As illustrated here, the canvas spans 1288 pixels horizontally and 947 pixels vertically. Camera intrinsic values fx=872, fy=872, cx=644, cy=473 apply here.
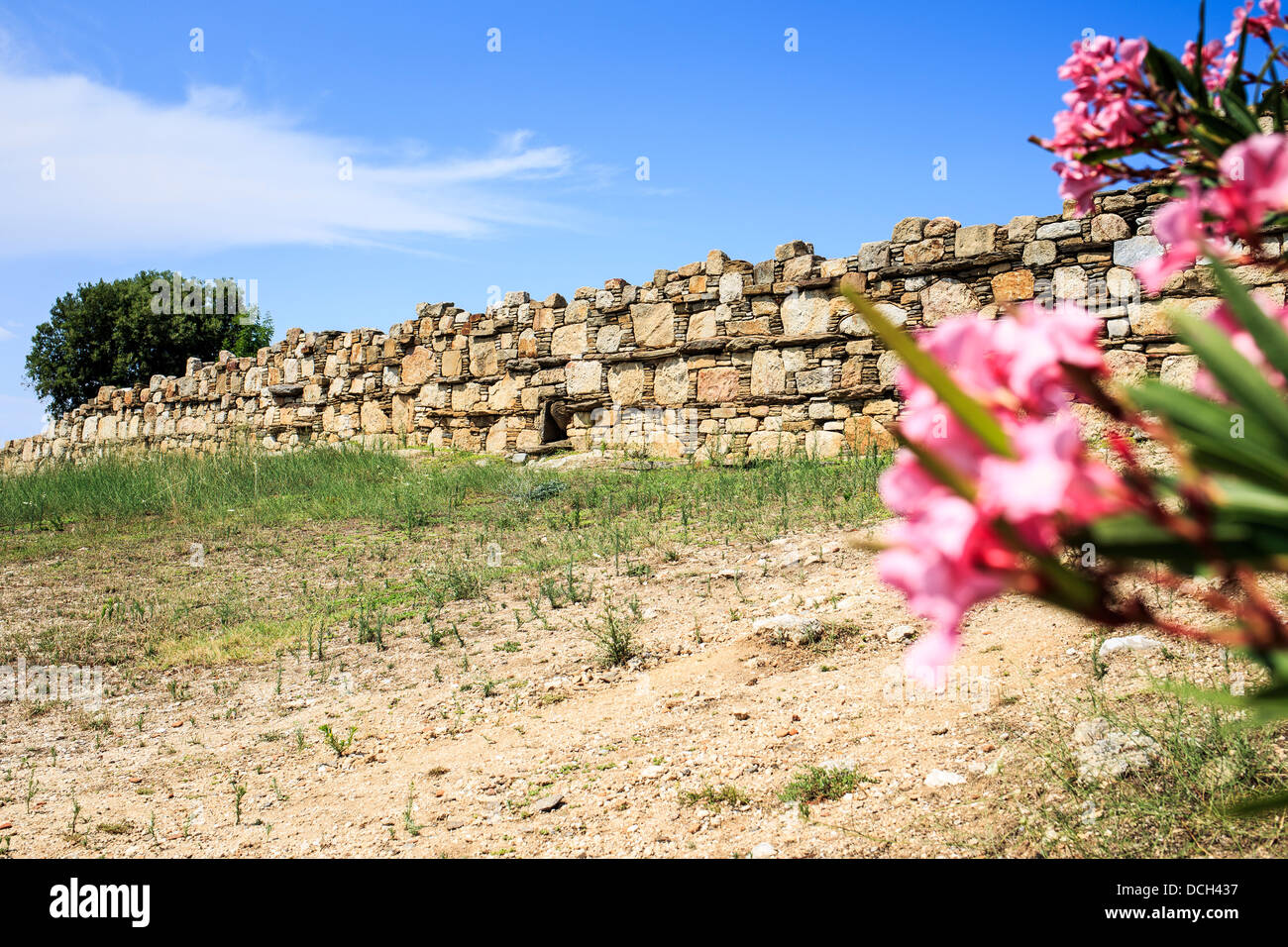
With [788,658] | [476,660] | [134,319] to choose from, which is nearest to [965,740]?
[788,658]

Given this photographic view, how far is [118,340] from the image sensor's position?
29.1 meters

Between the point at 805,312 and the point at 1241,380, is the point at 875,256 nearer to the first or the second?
the point at 805,312

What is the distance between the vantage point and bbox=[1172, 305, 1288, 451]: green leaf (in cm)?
82

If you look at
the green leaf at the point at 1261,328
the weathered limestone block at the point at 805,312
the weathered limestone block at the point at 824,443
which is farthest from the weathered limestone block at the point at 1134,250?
the green leaf at the point at 1261,328

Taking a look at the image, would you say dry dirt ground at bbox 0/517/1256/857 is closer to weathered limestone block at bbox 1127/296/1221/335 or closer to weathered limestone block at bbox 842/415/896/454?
weathered limestone block at bbox 842/415/896/454

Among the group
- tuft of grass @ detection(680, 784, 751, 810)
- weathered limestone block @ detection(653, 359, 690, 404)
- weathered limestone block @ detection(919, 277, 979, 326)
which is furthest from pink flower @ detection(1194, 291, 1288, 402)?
weathered limestone block @ detection(653, 359, 690, 404)

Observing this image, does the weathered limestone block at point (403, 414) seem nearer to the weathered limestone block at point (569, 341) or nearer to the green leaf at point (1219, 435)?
the weathered limestone block at point (569, 341)

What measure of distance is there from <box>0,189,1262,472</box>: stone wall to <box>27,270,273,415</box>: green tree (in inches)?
654

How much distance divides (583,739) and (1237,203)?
3243 millimetres

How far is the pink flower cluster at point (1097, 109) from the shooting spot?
166cm

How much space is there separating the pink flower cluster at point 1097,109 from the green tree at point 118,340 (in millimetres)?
30522

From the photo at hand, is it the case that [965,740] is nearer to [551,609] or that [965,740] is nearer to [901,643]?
[901,643]
